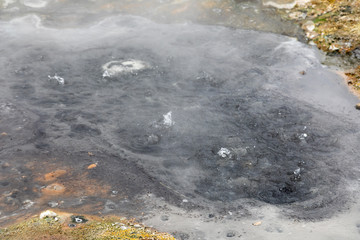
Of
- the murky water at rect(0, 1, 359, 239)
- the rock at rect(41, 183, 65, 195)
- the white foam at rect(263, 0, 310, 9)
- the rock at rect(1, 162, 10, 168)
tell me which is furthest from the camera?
the white foam at rect(263, 0, 310, 9)

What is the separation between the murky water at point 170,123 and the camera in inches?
360

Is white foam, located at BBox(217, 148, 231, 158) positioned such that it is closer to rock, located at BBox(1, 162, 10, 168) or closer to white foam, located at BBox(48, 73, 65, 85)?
rock, located at BBox(1, 162, 10, 168)

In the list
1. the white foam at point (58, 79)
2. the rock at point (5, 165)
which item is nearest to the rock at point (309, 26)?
the white foam at point (58, 79)

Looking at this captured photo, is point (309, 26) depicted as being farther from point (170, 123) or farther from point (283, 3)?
point (170, 123)

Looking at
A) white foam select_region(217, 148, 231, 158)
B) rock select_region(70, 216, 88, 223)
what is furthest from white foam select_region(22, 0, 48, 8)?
rock select_region(70, 216, 88, 223)

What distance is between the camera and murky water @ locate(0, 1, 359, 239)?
9148 mm

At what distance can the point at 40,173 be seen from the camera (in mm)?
9711

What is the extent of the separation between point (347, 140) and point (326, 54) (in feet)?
21.5

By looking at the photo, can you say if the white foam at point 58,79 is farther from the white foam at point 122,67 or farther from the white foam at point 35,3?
the white foam at point 35,3

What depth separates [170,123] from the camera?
12164mm

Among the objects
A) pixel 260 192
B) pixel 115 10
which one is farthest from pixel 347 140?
pixel 115 10

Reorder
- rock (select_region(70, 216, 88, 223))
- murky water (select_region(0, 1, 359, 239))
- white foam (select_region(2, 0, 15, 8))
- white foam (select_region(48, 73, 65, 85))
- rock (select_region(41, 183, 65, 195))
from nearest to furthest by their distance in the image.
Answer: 1. rock (select_region(70, 216, 88, 223))
2. rock (select_region(41, 183, 65, 195))
3. murky water (select_region(0, 1, 359, 239))
4. white foam (select_region(48, 73, 65, 85))
5. white foam (select_region(2, 0, 15, 8))

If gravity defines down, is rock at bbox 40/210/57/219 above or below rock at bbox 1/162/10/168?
above

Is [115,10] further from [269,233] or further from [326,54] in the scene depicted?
[269,233]
